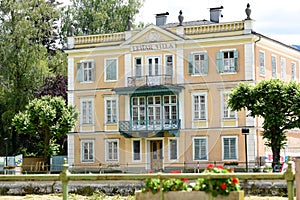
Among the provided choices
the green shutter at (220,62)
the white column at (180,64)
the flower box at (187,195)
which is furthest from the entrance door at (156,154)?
the flower box at (187,195)

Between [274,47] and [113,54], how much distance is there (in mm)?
9620

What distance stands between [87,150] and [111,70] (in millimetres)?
5061

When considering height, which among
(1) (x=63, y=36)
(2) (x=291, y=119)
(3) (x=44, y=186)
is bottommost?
(3) (x=44, y=186)

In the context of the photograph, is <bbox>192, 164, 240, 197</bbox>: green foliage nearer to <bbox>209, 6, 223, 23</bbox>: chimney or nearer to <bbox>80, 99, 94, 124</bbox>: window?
<bbox>80, 99, 94, 124</bbox>: window

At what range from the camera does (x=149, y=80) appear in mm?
42406

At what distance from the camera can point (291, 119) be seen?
35688mm

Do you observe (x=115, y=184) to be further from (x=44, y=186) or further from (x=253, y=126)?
(x=253, y=126)

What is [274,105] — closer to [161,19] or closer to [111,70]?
[111,70]

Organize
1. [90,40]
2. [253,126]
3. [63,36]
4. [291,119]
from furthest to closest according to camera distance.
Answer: [63,36], [90,40], [253,126], [291,119]

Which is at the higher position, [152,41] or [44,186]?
[152,41]

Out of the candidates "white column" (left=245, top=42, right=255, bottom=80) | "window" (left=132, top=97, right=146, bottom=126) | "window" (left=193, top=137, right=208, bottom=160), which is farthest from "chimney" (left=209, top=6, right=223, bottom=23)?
"window" (left=193, top=137, right=208, bottom=160)

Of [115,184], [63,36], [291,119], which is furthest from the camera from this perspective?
[63,36]

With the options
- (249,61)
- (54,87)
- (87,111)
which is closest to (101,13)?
(54,87)

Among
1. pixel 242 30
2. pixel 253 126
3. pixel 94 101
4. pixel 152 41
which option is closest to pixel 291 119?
pixel 253 126
